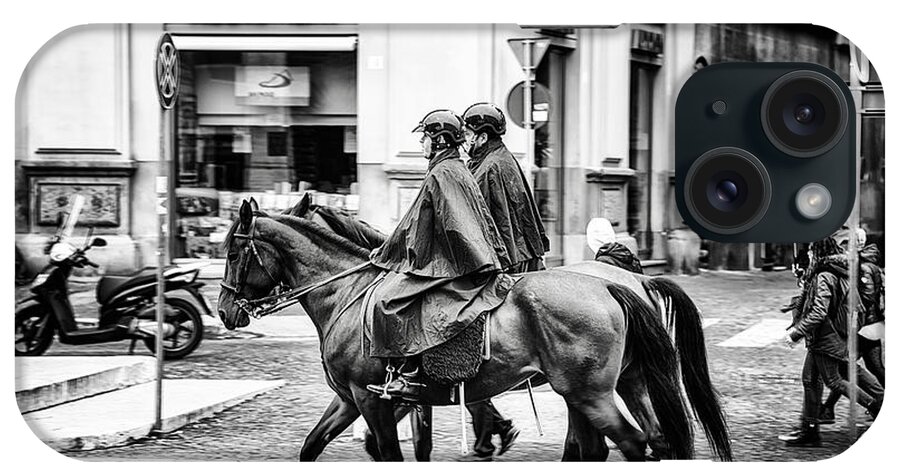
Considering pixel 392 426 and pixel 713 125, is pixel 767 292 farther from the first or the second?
pixel 392 426

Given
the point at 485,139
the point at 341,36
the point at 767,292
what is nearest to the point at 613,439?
the point at 767,292

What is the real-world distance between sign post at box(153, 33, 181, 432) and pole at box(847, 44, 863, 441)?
325 cm

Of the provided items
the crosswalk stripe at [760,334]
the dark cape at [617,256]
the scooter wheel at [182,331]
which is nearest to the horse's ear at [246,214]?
the scooter wheel at [182,331]

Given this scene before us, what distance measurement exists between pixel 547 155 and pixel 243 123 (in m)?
1.49

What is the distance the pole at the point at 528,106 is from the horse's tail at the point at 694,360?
0.82 m

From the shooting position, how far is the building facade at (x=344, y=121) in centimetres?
794

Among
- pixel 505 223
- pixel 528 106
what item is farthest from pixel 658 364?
pixel 528 106

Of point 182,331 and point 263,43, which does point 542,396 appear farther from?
point 263,43

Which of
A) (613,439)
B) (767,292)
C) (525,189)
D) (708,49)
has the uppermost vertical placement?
(708,49)

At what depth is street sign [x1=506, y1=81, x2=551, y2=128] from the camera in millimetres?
8039

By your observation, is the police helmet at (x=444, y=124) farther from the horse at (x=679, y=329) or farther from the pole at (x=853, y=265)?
the pole at (x=853, y=265)

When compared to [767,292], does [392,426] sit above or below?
below

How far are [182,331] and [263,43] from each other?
1.45m

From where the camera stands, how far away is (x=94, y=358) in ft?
26.9
